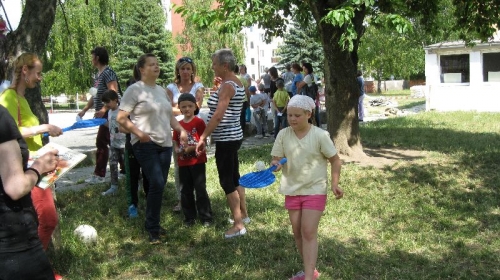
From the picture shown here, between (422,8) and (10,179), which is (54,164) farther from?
(422,8)

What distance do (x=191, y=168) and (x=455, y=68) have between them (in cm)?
1961

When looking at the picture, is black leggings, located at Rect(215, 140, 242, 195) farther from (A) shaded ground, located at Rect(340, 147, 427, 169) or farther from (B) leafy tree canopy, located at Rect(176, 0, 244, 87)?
(B) leafy tree canopy, located at Rect(176, 0, 244, 87)

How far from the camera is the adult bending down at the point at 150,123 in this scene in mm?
5551

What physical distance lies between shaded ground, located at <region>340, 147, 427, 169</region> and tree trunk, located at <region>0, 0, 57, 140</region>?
5.78 metres

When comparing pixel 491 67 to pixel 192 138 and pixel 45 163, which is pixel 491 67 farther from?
pixel 45 163

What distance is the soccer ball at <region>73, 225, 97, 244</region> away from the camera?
5.73 m

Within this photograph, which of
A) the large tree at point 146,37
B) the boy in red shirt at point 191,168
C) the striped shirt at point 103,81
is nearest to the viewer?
the boy in red shirt at point 191,168

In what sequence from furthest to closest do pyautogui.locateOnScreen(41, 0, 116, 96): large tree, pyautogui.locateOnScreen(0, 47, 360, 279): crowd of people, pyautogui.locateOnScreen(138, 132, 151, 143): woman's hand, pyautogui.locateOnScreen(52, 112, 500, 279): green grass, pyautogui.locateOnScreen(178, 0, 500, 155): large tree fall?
pyautogui.locateOnScreen(41, 0, 116, 96): large tree < pyautogui.locateOnScreen(178, 0, 500, 155): large tree < pyautogui.locateOnScreen(138, 132, 151, 143): woman's hand < pyautogui.locateOnScreen(52, 112, 500, 279): green grass < pyautogui.locateOnScreen(0, 47, 360, 279): crowd of people

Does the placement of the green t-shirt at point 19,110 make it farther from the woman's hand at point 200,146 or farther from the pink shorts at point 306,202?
the pink shorts at point 306,202

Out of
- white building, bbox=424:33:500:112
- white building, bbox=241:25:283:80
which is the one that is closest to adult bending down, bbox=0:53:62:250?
white building, bbox=424:33:500:112

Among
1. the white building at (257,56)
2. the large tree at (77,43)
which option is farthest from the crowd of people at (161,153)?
the white building at (257,56)

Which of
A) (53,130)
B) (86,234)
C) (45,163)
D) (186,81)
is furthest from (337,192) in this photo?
(186,81)

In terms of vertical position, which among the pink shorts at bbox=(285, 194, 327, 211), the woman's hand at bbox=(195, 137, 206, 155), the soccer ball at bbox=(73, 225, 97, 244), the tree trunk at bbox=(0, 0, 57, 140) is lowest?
the soccer ball at bbox=(73, 225, 97, 244)

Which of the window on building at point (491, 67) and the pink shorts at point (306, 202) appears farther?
the window on building at point (491, 67)
